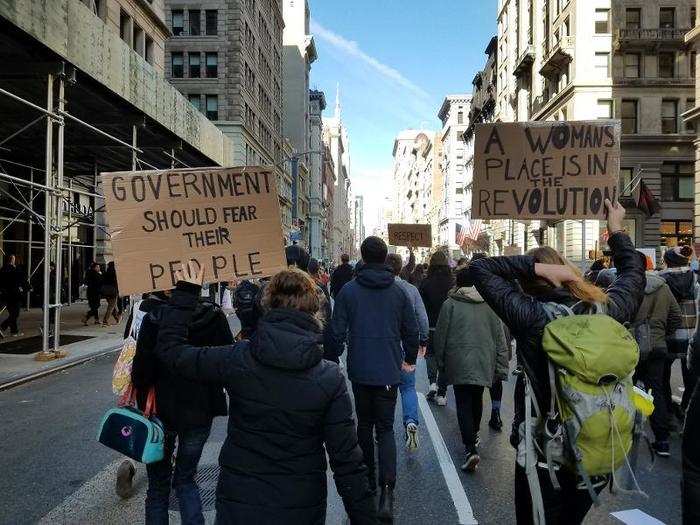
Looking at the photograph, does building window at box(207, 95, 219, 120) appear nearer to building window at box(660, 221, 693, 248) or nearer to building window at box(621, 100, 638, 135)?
building window at box(621, 100, 638, 135)

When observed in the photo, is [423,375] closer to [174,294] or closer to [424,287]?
[424,287]

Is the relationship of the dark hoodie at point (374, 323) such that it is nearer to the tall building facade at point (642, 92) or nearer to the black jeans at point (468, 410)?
the black jeans at point (468, 410)

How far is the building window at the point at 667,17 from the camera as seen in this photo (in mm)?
38594

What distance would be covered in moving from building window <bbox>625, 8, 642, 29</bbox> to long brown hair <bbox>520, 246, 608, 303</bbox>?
4264 centimetres

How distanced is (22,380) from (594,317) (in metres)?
9.61

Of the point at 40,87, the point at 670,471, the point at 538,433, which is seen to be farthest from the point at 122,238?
the point at 40,87

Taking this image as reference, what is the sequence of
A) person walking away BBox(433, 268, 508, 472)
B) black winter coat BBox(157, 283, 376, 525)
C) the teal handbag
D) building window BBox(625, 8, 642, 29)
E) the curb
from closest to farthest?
black winter coat BBox(157, 283, 376, 525) → the teal handbag → person walking away BBox(433, 268, 508, 472) → the curb → building window BBox(625, 8, 642, 29)

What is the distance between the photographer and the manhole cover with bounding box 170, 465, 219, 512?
4.63 meters

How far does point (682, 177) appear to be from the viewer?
39.7m

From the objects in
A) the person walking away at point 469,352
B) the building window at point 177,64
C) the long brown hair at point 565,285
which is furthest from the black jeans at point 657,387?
the building window at point 177,64

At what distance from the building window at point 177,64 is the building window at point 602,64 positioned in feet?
93.0

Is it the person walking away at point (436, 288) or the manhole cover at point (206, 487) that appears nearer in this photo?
the manhole cover at point (206, 487)

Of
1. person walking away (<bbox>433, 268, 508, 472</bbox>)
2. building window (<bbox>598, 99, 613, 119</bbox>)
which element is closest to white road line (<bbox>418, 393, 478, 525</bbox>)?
person walking away (<bbox>433, 268, 508, 472</bbox>)

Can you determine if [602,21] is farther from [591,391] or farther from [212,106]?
[591,391]
